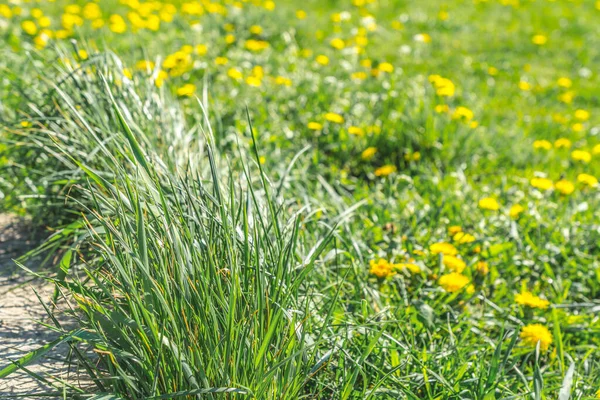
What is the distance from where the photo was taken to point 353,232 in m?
2.92

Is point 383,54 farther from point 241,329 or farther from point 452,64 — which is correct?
point 241,329

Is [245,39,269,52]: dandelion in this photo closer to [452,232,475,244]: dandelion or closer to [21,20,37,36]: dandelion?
[21,20,37,36]: dandelion

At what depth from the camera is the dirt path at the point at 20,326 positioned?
6.40 ft

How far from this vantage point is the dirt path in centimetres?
195

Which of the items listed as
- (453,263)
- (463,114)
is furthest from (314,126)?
(453,263)

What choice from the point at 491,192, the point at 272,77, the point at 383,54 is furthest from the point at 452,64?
the point at 491,192

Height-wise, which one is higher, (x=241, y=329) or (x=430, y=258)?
(x=241, y=329)

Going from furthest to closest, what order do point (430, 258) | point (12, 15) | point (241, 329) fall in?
point (12, 15) < point (430, 258) < point (241, 329)

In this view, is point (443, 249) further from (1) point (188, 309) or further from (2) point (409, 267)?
(1) point (188, 309)

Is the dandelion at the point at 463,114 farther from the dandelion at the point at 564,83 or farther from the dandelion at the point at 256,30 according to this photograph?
the dandelion at the point at 256,30

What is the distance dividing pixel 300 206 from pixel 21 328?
4.14 ft

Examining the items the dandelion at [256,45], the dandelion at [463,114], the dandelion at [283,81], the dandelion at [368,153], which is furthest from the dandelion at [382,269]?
the dandelion at [256,45]

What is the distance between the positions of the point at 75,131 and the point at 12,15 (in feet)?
11.4

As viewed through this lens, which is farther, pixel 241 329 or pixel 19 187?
pixel 19 187
